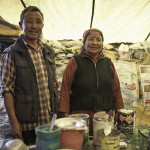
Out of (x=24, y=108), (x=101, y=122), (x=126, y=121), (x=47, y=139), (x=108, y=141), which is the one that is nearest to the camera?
(x=47, y=139)

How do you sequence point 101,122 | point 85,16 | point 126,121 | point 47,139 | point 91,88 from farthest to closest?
point 85,16 < point 91,88 < point 126,121 < point 101,122 < point 47,139

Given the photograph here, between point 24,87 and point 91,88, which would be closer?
point 24,87

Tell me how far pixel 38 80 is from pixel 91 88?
1.65 feet

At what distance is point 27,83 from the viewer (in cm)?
136

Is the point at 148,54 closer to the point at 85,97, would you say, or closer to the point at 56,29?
the point at 56,29

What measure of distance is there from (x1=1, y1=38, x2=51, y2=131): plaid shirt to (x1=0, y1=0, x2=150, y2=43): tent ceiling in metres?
0.78

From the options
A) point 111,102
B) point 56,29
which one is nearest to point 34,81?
point 111,102

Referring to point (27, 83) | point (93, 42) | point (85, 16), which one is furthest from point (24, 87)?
point (85, 16)

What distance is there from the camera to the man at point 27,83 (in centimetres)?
131

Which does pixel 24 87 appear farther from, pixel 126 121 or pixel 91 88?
pixel 126 121

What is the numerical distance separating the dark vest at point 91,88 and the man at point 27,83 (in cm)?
25

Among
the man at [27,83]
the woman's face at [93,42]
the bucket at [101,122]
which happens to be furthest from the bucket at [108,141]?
the woman's face at [93,42]

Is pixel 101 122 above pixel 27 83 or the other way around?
the other way around

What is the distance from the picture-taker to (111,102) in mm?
1698
